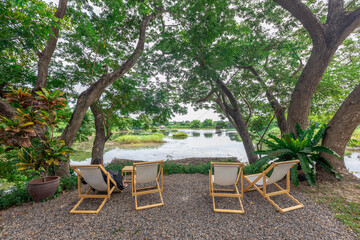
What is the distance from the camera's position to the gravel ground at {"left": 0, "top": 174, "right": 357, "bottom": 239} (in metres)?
1.83

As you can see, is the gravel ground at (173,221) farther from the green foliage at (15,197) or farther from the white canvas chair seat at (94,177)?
the white canvas chair seat at (94,177)

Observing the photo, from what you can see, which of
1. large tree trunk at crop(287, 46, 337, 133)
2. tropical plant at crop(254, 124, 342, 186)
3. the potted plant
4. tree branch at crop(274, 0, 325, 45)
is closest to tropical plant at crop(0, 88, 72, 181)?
the potted plant

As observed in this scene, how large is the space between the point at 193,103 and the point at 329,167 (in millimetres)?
5971

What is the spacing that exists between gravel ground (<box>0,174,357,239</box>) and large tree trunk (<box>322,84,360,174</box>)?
Answer: 5.35 ft

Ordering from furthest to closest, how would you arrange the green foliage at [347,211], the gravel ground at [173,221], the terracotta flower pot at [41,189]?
the terracotta flower pot at [41,189] → the green foliage at [347,211] → the gravel ground at [173,221]

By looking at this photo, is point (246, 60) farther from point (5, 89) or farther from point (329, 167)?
point (5, 89)

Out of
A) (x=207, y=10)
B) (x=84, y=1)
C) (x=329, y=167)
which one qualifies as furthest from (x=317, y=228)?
(x=84, y=1)

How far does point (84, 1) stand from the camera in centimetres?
476

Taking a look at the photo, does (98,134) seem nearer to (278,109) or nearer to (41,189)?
(41,189)

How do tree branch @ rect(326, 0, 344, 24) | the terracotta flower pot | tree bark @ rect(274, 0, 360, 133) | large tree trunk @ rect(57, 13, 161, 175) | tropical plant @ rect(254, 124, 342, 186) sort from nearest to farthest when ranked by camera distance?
the terracotta flower pot, tropical plant @ rect(254, 124, 342, 186), tree bark @ rect(274, 0, 360, 133), tree branch @ rect(326, 0, 344, 24), large tree trunk @ rect(57, 13, 161, 175)

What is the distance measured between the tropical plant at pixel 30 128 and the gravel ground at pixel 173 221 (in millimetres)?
836

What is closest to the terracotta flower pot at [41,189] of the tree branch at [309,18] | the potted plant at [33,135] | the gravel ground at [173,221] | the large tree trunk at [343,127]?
the potted plant at [33,135]

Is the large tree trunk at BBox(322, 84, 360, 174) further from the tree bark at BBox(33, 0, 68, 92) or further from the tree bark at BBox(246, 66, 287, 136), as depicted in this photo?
the tree bark at BBox(33, 0, 68, 92)

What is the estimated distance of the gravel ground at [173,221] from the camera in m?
1.83
